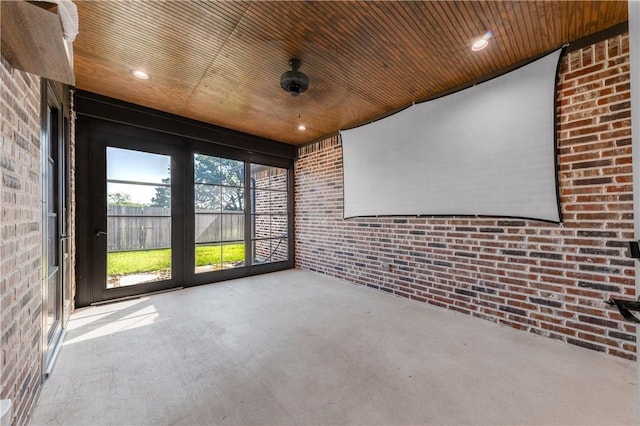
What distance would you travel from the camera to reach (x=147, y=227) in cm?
364

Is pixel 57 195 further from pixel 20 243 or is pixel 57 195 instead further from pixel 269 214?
pixel 269 214

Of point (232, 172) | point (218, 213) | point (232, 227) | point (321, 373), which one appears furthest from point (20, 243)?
point (232, 172)

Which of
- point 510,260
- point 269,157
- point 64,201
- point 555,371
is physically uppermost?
point 269,157

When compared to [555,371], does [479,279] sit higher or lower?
higher

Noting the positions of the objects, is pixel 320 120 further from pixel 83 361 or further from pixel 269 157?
pixel 83 361

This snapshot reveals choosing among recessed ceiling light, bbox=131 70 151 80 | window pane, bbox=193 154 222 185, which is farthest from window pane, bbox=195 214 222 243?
recessed ceiling light, bbox=131 70 151 80

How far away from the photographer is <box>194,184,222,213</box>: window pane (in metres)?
4.14

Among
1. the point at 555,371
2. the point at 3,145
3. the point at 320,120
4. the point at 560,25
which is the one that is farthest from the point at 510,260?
the point at 3,145

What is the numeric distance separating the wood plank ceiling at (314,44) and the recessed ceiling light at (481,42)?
0.05 metres

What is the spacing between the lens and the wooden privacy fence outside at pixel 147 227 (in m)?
3.40

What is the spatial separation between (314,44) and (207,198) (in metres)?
2.98

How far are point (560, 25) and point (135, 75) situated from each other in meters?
3.95

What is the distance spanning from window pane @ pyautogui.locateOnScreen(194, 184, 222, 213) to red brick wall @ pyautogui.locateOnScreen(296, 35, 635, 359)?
3230mm

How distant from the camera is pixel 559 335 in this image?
2.30 meters
